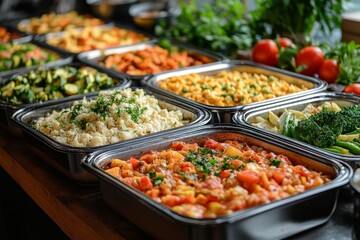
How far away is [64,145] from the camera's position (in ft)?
7.84

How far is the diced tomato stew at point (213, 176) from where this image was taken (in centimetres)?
186

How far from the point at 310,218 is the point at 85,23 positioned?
360 cm

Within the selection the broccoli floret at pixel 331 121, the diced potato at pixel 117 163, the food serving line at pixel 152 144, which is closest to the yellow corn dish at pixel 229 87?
the food serving line at pixel 152 144

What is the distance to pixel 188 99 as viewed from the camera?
2.98 meters

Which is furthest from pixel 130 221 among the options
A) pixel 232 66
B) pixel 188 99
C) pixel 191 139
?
pixel 232 66

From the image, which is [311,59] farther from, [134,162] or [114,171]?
[114,171]

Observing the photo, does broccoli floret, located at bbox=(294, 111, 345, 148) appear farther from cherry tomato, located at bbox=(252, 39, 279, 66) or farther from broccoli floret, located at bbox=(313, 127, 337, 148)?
cherry tomato, located at bbox=(252, 39, 279, 66)

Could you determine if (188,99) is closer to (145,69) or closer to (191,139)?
(191,139)

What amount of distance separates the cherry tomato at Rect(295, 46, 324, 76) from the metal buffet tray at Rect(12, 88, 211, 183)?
0.89 metres

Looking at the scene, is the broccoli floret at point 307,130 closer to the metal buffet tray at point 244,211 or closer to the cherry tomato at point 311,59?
the metal buffet tray at point 244,211

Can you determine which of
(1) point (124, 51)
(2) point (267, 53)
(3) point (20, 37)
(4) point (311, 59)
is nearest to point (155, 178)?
(4) point (311, 59)

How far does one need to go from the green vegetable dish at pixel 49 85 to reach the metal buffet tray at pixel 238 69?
12.6 inches

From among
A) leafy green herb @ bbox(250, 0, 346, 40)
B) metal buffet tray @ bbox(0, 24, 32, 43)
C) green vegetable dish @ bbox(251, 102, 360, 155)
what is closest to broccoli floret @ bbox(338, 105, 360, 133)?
green vegetable dish @ bbox(251, 102, 360, 155)

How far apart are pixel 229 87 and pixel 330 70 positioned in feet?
1.88
